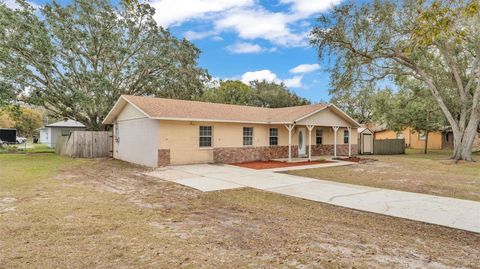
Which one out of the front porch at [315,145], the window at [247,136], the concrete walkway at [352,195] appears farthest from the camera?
the front porch at [315,145]

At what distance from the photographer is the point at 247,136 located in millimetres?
17312

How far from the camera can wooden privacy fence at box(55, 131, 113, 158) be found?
61.0 feet

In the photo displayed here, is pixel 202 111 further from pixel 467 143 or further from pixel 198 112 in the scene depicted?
pixel 467 143

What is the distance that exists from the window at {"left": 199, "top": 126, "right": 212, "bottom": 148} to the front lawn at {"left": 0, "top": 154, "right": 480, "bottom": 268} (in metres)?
7.55

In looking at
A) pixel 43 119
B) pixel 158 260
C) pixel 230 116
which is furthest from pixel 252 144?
pixel 43 119

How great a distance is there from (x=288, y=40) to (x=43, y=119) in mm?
54075

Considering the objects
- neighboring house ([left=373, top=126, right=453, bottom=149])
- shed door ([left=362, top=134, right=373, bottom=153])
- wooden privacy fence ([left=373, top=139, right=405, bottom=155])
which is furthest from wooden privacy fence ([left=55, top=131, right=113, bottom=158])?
neighboring house ([left=373, top=126, right=453, bottom=149])

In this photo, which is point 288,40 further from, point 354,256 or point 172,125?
point 354,256

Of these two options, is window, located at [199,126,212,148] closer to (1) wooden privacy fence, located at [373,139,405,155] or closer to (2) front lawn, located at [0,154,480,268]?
(2) front lawn, located at [0,154,480,268]

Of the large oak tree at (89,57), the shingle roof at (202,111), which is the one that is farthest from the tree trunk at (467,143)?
the large oak tree at (89,57)

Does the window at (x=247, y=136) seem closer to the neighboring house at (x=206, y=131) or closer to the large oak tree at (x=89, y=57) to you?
the neighboring house at (x=206, y=131)

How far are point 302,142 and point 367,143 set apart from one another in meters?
9.08

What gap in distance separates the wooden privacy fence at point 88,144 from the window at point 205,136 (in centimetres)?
766

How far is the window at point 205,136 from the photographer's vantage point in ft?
50.4
